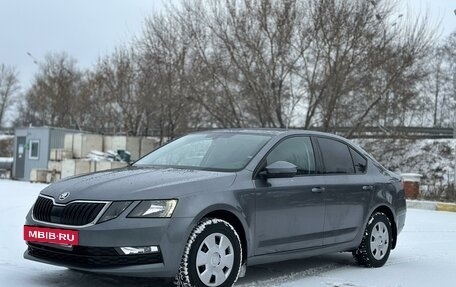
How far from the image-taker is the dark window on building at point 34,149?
93.4 ft

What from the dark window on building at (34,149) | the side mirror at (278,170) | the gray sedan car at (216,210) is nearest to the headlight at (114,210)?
the gray sedan car at (216,210)

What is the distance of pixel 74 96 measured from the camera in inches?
1953

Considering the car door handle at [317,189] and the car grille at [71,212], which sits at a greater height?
the car door handle at [317,189]

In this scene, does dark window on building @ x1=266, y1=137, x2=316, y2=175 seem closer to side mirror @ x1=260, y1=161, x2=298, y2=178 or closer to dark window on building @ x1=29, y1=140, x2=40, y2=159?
side mirror @ x1=260, y1=161, x2=298, y2=178

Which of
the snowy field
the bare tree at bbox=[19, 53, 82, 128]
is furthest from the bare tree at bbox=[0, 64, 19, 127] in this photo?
the snowy field

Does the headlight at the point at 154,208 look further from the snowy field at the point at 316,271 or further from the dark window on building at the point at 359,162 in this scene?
the dark window on building at the point at 359,162

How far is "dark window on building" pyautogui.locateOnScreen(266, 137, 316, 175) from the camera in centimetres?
587

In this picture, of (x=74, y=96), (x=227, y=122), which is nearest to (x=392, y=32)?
(x=227, y=122)

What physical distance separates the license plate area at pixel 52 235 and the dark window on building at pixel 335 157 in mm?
2926

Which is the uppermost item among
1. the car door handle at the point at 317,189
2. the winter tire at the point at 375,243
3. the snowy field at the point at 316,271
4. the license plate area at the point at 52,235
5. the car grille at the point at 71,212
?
the car door handle at the point at 317,189

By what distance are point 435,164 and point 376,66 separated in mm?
12124

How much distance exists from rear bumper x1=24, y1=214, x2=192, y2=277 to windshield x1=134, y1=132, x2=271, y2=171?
1.03 m

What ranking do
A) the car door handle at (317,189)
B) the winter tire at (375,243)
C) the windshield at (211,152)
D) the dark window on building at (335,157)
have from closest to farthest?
the windshield at (211,152) → the car door handle at (317,189) → the dark window on building at (335,157) → the winter tire at (375,243)

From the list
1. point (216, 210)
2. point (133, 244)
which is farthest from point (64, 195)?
point (216, 210)
